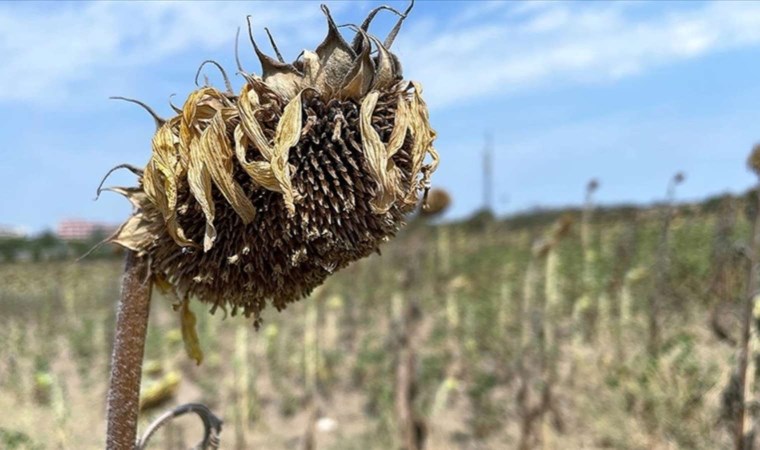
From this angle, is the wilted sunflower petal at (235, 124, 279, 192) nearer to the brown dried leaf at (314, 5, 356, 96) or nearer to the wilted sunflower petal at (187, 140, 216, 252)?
the wilted sunflower petal at (187, 140, 216, 252)

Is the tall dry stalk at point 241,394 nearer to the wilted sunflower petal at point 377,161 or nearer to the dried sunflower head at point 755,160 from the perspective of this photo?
the dried sunflower head at point 755,160

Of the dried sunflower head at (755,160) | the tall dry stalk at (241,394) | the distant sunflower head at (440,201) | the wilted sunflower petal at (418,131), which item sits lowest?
the tall dry stalk at (241,394)

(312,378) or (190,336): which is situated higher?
(190,336)

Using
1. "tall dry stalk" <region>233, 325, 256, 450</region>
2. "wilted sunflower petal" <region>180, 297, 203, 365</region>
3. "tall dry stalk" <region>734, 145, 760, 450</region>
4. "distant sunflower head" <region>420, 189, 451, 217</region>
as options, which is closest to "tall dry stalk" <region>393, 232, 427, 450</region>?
"distant sunflower head" <region>420, 189, 451, 217</region>

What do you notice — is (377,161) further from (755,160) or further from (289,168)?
(755,160)

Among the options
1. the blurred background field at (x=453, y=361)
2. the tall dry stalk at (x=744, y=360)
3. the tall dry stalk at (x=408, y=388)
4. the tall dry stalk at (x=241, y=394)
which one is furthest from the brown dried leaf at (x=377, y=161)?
the tall dry stalk at (x=241, y=394)

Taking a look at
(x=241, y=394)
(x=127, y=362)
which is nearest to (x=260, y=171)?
(x=127, y=362)

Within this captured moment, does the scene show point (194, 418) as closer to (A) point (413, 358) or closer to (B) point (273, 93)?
(A) point (413, 358)
